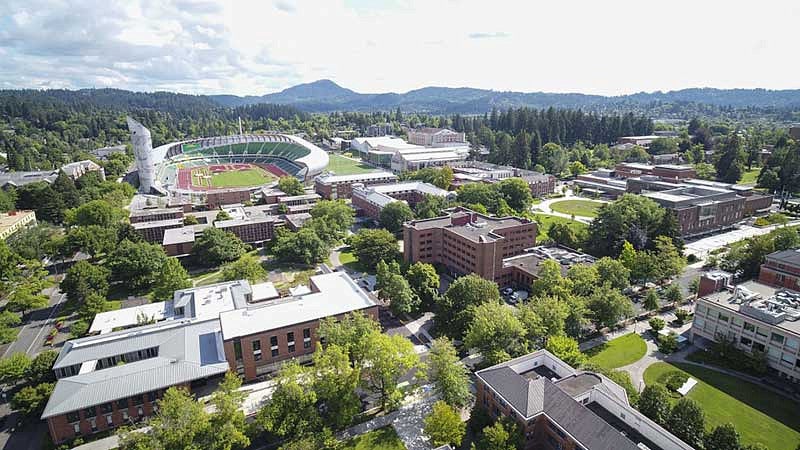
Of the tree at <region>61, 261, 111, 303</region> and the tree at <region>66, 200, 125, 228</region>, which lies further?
the tree at <region>66, 200, 125, 228</region>

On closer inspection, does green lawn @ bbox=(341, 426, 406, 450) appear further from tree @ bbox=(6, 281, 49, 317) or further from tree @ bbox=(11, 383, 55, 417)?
tree @ bbox=(6, 281, 49, 317)

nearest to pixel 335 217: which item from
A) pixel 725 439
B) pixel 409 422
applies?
pixel 409 422

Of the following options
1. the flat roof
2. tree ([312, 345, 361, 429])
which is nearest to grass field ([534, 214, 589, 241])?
the flat roof

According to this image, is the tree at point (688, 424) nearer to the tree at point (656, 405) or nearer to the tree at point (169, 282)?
the tree at point (656, 405)

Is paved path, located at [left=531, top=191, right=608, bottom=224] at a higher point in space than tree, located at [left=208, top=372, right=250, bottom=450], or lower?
lower

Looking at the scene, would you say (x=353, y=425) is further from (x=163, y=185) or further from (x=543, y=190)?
(x=163, y=185)

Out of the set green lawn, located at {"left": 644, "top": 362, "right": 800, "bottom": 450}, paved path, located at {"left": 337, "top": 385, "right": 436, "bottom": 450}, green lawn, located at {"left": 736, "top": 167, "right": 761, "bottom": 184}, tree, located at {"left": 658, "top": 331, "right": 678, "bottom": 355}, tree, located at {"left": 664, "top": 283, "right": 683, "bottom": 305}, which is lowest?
paved path, located at {"left": 337, "top": 385, "right": 436, "bottom": 450}

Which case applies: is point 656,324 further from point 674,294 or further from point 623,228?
point 623,228
